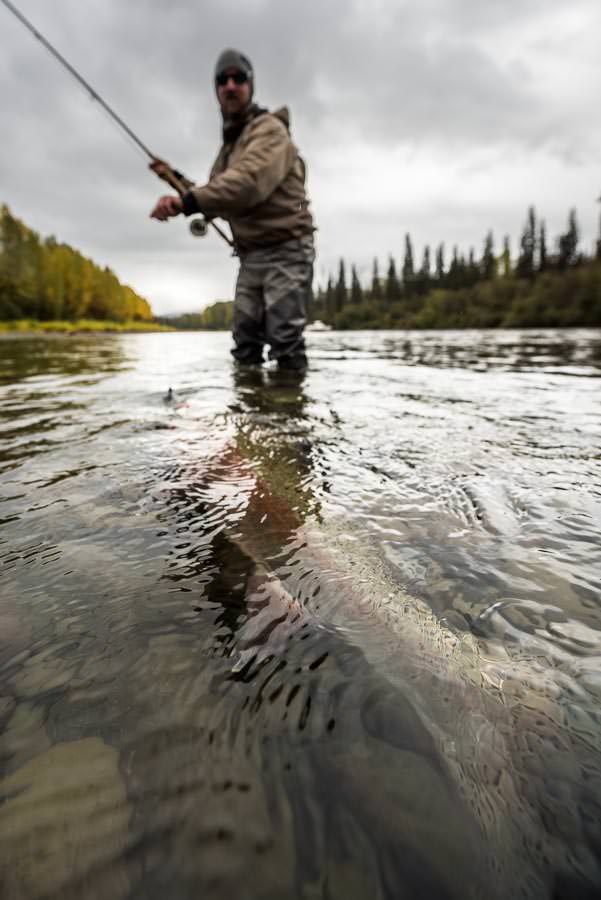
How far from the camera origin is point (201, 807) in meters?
0.49

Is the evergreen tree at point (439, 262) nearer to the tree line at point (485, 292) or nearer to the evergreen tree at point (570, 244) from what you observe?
the tree line at point (485, 292)

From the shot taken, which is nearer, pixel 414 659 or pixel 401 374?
pixel 414 659

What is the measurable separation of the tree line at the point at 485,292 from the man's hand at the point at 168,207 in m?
43.8

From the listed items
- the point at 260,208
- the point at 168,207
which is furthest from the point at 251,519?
the point at 260,208

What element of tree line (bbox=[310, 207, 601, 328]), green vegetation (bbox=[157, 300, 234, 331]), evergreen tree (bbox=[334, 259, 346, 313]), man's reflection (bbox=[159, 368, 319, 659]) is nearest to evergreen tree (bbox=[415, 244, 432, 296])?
tree line (bbox=[310, 207, 601, 328])

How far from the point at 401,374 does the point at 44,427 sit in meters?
3.87

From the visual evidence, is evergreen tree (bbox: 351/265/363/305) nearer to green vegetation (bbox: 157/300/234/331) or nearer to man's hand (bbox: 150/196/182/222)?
green vegetation (bbox: 157/300/234/331)

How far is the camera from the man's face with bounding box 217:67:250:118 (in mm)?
4508

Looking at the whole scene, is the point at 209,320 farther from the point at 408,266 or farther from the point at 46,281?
the point at 46,281

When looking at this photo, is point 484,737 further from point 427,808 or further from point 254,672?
point 254,672

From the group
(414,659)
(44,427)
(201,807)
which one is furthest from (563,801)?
(44,427)

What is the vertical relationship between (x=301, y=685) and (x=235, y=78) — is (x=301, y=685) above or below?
below

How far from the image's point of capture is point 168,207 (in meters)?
4.05

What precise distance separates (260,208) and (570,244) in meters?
70.6
